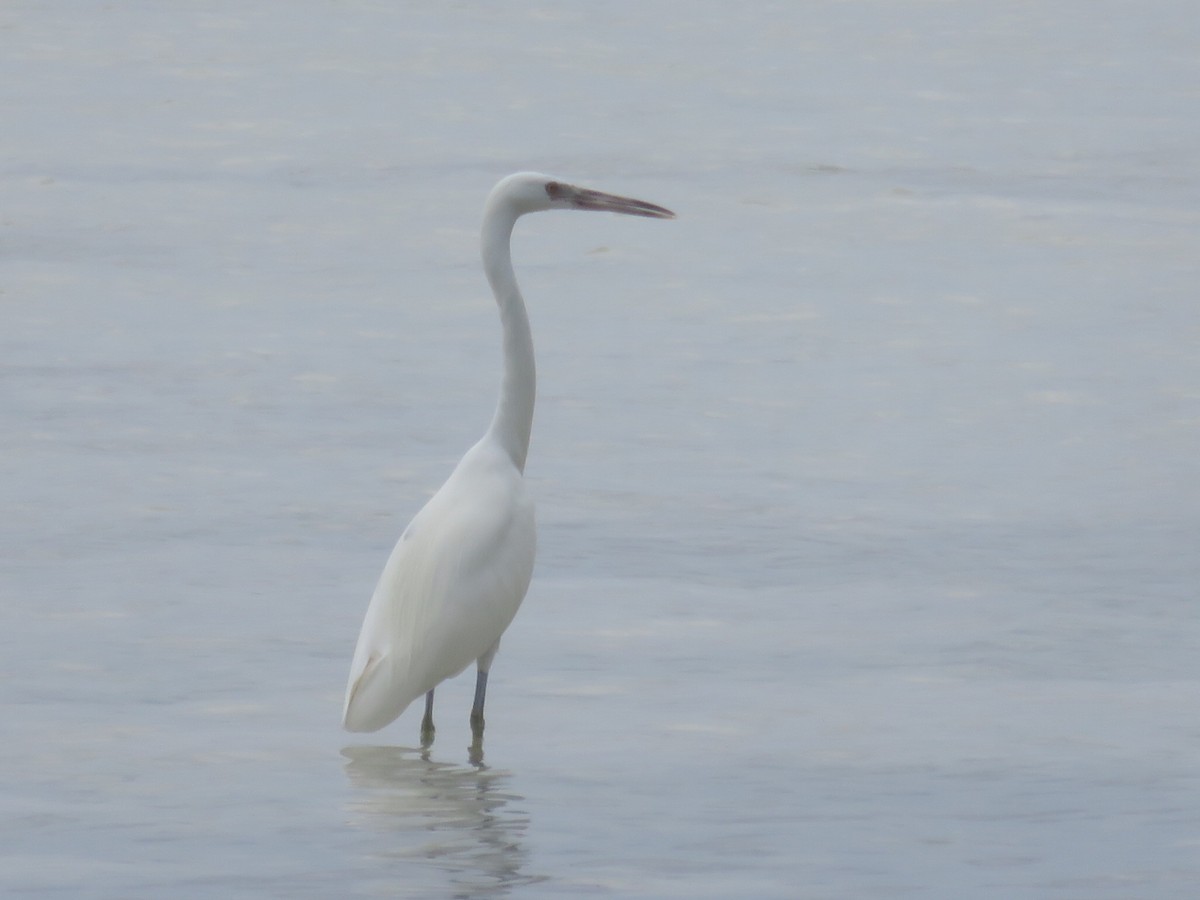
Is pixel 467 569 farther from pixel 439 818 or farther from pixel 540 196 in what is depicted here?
pixel 540 196

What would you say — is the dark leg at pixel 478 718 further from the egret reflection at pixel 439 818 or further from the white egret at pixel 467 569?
the egret reflection at pixel 439 818

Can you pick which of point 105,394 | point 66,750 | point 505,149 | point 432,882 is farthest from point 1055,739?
point 505,149

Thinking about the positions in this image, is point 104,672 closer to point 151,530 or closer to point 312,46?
point 151,530

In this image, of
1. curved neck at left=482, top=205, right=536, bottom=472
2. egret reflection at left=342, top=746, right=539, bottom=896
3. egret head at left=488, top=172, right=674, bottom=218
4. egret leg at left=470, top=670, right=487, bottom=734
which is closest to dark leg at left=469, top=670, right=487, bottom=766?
egret leg at left=470, top=670, right=487, bottom=734

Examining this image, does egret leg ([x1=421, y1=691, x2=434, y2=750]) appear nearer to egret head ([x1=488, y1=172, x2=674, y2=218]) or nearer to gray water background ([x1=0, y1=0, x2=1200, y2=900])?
Result: gray water background ([x1=0, y1=0, x2=1200, y2=900])

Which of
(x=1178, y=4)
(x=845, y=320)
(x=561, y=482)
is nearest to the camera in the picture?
(x=561, y=482)

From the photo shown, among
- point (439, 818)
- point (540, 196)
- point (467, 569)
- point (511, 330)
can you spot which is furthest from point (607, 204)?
point (439, 818)

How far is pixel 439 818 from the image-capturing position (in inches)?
183

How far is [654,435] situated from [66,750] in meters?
3.01

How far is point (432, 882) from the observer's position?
430cm

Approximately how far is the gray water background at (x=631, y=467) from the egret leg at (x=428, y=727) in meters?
0.05

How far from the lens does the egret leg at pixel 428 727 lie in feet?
16.9

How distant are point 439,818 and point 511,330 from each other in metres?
1.53

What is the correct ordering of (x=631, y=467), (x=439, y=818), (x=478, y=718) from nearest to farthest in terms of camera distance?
1. (x=439, y=818)
2. (x=478, y=718)
3. (x=631, y=467)
